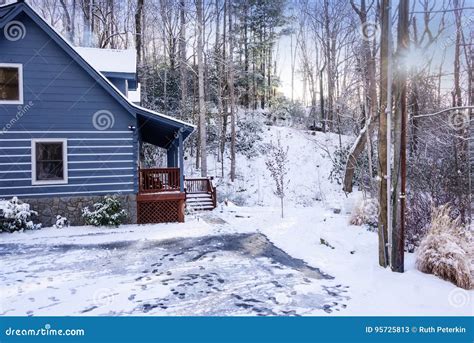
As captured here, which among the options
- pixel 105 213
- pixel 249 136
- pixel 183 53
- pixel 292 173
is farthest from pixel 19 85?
pixel 249 136

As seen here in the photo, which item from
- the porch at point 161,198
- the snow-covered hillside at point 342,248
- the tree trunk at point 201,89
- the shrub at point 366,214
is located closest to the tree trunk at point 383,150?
the snow-covered hillside at point 342,248

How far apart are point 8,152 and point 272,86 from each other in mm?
23883

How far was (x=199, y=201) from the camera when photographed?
13914 millimetres

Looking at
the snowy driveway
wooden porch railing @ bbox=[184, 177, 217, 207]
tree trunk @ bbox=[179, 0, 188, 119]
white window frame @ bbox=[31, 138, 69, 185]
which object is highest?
tree trunk @ bbox=[179, 0, 188, 119]

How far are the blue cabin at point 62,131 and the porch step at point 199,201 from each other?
9.04ft

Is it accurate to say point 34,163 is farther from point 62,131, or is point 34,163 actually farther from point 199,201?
point 199,201

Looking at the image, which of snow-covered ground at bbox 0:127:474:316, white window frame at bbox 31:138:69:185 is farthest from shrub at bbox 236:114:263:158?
white window frame at bbox 31:138:69:185

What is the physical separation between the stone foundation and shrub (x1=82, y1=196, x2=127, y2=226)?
0.22m

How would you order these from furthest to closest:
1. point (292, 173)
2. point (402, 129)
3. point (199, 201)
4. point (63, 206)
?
point (292, 173)
point (199, 201)
point (63, 206)
point (402, 129)

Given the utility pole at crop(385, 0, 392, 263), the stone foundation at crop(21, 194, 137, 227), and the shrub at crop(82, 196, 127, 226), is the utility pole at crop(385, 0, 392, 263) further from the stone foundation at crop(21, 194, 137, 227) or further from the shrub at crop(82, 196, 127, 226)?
the stone foundation at crop(21, 194, 137, 227)

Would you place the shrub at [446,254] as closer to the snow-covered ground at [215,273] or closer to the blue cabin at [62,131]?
the snow-covered ground at [215,273]

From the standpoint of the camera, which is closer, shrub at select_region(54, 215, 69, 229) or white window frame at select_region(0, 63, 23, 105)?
white window frame at select_region(0, 63, 23, 105)

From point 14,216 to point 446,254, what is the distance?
10.4 metres

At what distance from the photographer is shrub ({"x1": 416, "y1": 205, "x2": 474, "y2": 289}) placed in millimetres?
4646
